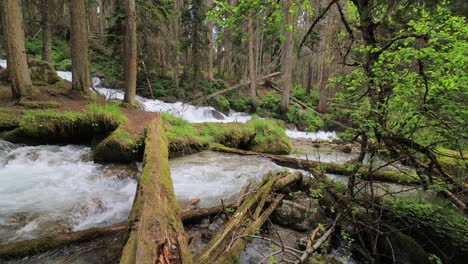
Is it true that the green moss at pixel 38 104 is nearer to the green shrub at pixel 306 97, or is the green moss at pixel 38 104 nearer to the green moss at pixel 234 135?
the green moss at pixel 234 135

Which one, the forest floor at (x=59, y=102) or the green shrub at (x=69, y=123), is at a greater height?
the forest floor at (x=59, y=102)

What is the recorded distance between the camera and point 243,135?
34.6 feet

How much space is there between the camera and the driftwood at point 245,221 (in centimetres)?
287

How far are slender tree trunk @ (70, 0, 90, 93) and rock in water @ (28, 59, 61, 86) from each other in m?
1.91

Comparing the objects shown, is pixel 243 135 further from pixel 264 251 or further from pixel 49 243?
pixel 49 243

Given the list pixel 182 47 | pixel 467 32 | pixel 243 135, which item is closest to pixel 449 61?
pixel 467 32

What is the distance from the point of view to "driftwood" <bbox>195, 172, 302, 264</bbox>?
2.87m

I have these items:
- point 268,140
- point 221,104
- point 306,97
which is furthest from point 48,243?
point 306,97

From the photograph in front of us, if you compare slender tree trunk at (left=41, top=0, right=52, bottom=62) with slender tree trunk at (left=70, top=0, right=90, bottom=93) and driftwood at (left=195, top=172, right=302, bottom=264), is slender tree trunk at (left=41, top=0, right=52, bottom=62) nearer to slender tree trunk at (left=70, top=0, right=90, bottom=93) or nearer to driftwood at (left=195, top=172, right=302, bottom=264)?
slender tree trunk at (left=70, top=0, right=90, bottom=93)

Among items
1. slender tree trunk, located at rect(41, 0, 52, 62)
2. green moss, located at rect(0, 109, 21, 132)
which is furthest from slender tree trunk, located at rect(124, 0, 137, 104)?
slender tree trunk, located at rect(41, 0, 52, 62)

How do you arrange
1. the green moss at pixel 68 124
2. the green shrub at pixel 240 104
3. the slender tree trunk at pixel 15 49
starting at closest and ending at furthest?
the green moss at pixel 68 124 → the slender tree trunk at pixel 15 49 → the green shrub at pixel 240 104

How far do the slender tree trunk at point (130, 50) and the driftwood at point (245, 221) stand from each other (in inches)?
340

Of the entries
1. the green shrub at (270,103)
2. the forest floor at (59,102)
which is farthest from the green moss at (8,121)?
the green shrub at (270,103)

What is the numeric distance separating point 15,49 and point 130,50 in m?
3.78
